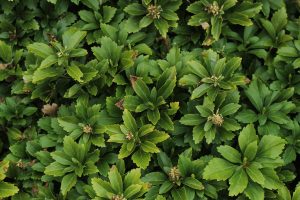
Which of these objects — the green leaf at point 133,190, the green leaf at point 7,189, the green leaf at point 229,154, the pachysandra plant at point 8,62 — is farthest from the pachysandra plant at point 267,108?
the pachysandra plant at point 8,62

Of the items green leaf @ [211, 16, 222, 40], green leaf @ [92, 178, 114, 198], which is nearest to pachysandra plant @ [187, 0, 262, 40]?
green leaf @ [211, 16, 222, 40]

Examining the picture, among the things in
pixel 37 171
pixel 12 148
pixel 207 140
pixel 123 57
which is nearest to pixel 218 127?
pixel 207 140

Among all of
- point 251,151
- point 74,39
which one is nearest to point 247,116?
point 251,151

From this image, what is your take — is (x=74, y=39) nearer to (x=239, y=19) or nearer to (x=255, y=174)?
(x=239, y=19)

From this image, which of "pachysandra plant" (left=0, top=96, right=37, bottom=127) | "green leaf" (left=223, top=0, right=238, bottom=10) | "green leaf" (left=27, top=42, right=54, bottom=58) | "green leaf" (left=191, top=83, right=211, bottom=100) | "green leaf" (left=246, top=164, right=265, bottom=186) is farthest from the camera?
"pachysandra plant" (left=0, top=96, right=37, bottom=127)

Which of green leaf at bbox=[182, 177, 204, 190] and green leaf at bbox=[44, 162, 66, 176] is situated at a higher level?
green leaf at bbox=[44, 162, 66, 176]

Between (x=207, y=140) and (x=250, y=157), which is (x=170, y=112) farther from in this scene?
(x=250, y=157)

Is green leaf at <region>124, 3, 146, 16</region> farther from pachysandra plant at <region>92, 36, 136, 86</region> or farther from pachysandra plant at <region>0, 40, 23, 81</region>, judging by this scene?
pachysandra plant at <region>0, 40, 23, 81</region>
